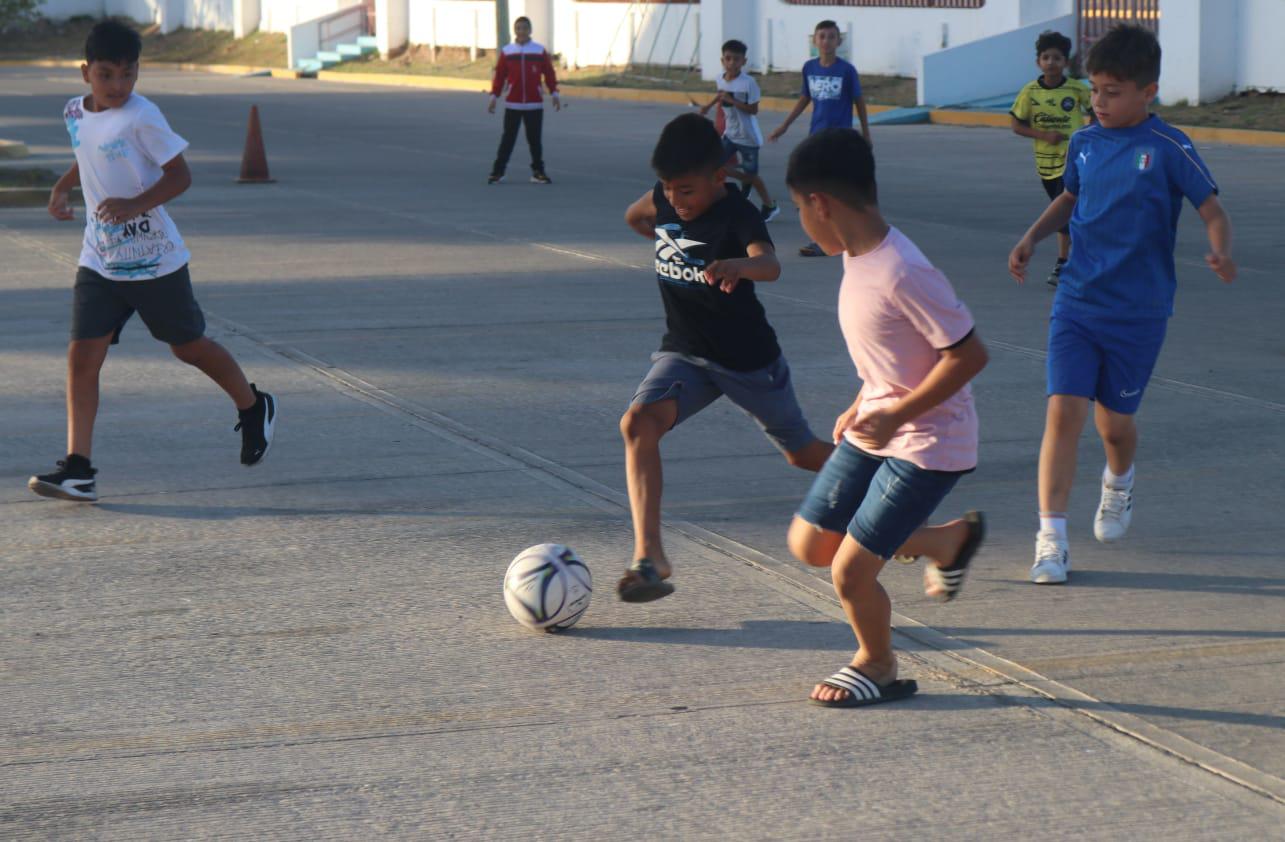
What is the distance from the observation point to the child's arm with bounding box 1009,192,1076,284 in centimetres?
605

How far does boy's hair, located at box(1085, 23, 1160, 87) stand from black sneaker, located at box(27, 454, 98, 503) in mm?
3863

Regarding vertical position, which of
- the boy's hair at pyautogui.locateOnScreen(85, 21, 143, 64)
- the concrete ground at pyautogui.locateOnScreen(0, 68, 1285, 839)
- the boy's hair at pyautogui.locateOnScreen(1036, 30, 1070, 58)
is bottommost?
the concrete ground at pyautogui.locateOnScreen(0, 68, 1285, 839)

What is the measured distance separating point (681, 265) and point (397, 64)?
53.7m

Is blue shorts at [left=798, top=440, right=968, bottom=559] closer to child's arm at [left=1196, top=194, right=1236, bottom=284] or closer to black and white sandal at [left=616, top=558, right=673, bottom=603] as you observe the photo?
black and white sandal at [left=616, top=558, right=673, bottom=603]

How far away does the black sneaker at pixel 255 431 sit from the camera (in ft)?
24.6

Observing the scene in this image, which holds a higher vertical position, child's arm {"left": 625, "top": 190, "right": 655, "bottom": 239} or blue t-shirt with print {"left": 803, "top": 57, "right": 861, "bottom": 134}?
blue t-shirt with print {"left": 803, "top": 57, "right": 861, "bottom": 134}

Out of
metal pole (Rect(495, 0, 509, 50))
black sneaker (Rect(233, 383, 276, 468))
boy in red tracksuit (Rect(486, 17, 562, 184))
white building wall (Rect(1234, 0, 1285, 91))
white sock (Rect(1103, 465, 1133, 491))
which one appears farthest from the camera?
metal pole (Rect(495, 0, 509, 50))

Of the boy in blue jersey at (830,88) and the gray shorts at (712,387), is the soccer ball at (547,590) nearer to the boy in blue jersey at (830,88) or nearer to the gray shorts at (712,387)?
the gray shorts at (712,387)

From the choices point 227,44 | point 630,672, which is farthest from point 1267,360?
point 227,44

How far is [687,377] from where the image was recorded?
575 centimetres

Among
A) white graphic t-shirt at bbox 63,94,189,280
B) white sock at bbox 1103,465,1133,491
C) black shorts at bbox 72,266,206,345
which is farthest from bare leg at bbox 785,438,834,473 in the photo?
white graphic t-shirt at bbox 63,94,189,280

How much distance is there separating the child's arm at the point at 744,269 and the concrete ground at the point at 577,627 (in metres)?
0.98

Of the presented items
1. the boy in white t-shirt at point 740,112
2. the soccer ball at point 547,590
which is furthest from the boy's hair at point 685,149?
the boy in white t-shirt at point 740,112

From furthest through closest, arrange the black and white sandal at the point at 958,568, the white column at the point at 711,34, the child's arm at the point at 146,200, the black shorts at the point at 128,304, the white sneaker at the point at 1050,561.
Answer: the white column at the point at 711,34, the black shorts at the point at 128,304, the child's arm at the point at 146,200, the white sneaker at the point at 1050,561, the black and white sandal at the point at 958,568
